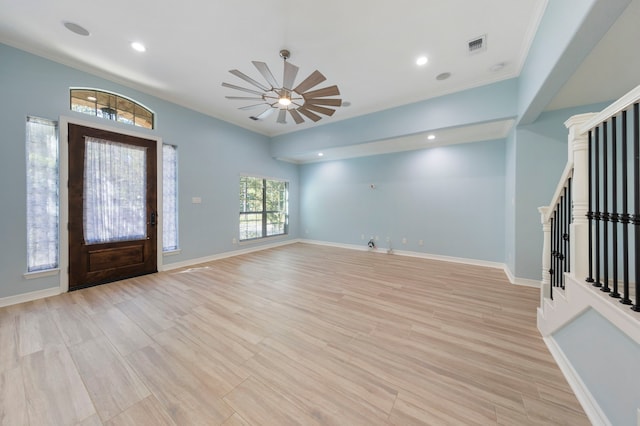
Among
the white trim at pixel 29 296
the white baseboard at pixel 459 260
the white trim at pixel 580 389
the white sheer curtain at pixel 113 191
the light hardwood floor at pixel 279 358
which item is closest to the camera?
the white trim at pixel 580 389

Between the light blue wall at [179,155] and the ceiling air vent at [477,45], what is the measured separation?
4.80 m

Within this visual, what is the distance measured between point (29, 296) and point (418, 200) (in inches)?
278

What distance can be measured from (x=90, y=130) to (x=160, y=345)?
3.50 meters

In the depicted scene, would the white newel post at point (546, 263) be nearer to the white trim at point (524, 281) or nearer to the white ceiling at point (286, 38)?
the white trim at point (524, 281)

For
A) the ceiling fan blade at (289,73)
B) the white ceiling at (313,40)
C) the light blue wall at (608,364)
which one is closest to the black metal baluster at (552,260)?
the light blue wall at (608,364)

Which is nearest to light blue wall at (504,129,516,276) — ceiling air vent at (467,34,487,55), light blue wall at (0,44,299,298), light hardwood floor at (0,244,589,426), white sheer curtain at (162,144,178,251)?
light hardwood floor at (0,244,589,426)

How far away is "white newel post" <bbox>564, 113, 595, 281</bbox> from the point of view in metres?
1.56

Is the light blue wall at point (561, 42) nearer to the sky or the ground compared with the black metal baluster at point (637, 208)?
nearer to the sky

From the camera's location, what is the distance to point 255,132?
589cm

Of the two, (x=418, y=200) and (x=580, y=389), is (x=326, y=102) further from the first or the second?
(x=418, y=200)

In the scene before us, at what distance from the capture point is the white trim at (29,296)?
9.04ft

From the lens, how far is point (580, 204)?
158 cm

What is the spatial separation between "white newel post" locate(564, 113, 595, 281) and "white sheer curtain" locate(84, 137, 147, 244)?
559 centimetres

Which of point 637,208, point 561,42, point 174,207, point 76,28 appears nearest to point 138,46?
point 76,28
